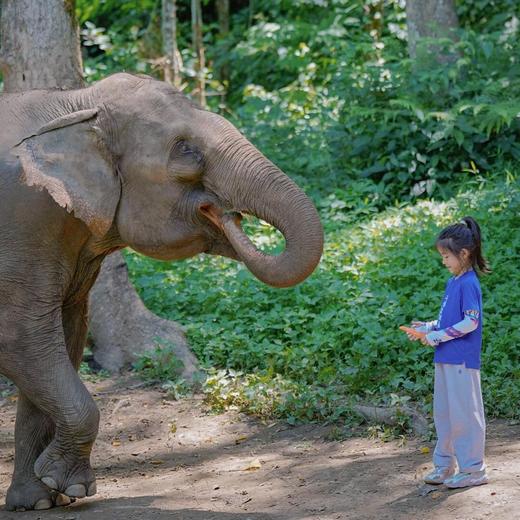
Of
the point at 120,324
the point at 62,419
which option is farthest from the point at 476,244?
the point at 120,324

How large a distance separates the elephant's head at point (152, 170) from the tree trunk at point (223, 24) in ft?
43.3

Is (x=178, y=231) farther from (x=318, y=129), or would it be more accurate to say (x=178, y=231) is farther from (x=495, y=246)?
(x=318, y=129)

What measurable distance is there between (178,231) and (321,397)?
7.44 ft

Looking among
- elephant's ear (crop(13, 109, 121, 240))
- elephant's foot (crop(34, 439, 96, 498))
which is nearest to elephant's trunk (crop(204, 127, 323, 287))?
elephant's ear (crop(13, 109, 121, 240))

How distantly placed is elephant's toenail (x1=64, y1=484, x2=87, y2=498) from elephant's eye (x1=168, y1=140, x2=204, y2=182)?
1.74 m

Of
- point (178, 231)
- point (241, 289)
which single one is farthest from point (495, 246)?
point (178, 231)

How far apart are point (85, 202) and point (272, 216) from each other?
1002mm

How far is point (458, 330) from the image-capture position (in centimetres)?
536

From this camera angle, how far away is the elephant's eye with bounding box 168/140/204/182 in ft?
17.7

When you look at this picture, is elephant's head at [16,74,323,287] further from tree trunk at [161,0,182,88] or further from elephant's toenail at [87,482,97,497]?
tree trunk at [161,0,182,88]

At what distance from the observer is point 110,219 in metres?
5.47

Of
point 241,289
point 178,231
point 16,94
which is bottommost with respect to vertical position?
point 241,289

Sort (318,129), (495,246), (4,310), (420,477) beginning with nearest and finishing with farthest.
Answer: (4,310) → (420,477) → (495,246) → (318,129)

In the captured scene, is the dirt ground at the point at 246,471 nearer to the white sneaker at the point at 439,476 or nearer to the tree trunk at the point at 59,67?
the white sneaker at the point at 439,476
